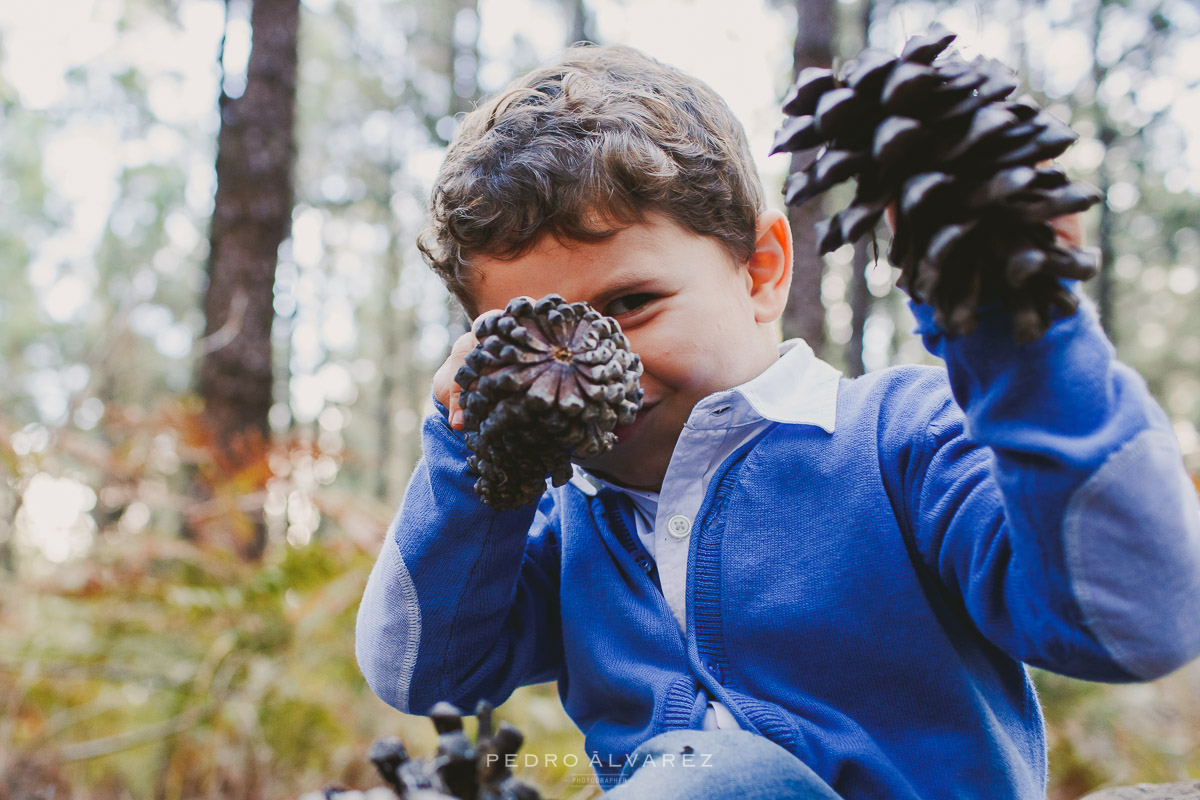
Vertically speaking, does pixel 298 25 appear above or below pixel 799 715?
above

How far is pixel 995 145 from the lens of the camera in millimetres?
824

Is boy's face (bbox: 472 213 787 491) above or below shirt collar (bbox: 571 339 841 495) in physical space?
above

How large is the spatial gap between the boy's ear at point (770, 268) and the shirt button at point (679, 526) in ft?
1.41

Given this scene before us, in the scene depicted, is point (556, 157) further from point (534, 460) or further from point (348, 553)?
point (348, 553)

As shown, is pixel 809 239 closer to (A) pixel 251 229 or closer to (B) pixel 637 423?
(A) pixel 251 229

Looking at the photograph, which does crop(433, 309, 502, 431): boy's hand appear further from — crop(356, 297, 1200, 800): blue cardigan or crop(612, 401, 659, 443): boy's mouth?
crop(612, 401, 659, 443): boy's mouth

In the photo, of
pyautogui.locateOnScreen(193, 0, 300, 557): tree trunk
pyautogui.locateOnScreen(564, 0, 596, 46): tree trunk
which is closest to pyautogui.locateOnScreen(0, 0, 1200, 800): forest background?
pyautogui.locateOnScreen(193, 0, 300, 557): tree trunk

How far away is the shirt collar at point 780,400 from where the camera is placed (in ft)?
4.50

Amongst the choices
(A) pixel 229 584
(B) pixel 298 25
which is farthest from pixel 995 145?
(B) pixel 298 25

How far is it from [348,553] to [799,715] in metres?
2.66

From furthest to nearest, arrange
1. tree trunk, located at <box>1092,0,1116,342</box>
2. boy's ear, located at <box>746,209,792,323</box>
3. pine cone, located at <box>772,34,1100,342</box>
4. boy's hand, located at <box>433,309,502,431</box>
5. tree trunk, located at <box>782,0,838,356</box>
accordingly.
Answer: tree trunk, located at <box>1092,0,1116,342</box>, tree trunk, located at <box>782,0,838,356</box>, boy's ear, located at <box>746,209,792,323</box>, boy's hand, located at <box>433,309,502,431</box>, pine cone, located at <box>772,34,1100,342</box>

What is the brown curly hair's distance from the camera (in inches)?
53.3

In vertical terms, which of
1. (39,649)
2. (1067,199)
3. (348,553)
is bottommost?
(39,649)

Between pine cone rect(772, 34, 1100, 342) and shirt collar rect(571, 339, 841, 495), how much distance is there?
1.64 feet
